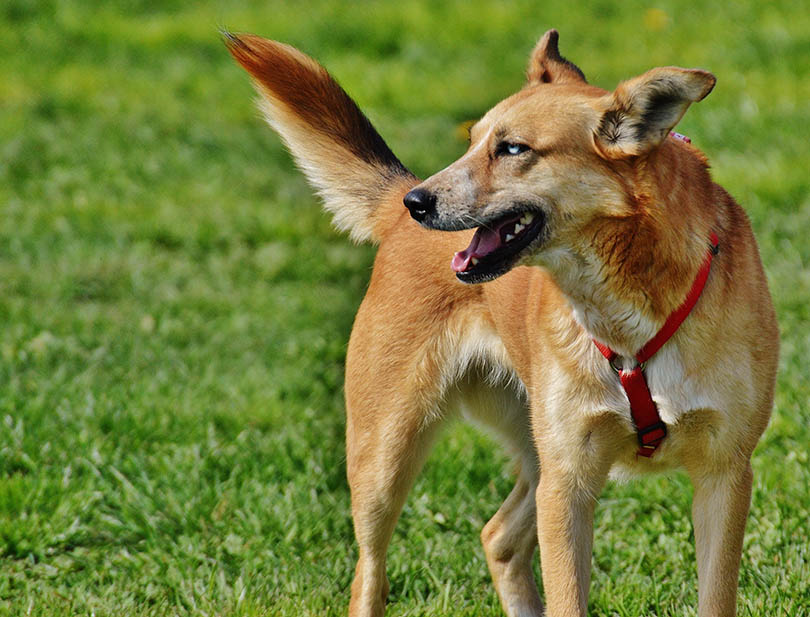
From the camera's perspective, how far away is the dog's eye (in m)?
3.12

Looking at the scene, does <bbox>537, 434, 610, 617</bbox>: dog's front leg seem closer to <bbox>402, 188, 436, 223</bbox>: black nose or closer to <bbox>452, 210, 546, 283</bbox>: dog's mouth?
<bbox>452, 210, 546, 283</bbox>: dog's mouth

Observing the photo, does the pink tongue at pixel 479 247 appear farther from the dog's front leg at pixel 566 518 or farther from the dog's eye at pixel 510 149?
the dog's front leg at pixel 566 518

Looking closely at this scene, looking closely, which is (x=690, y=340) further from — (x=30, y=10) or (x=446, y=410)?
(x=30, y=10)

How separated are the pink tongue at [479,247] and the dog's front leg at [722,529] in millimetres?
828

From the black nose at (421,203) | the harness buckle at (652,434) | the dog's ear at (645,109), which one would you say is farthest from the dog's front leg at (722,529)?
the black nose at (421,203)

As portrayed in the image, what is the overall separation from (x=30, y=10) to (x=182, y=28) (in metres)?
1.51

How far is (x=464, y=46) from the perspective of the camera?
9.99 metres

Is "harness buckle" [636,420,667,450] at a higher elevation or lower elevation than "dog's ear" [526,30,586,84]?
lower

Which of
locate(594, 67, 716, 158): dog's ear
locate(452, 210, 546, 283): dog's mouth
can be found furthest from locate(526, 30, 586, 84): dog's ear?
locate(452, 210, 546, 283): dog's mouth

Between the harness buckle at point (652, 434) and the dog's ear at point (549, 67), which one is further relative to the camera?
the dog's ear at point (549, 67)

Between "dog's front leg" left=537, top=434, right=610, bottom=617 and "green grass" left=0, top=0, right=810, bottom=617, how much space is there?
21.6 inches

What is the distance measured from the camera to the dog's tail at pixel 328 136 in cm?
385

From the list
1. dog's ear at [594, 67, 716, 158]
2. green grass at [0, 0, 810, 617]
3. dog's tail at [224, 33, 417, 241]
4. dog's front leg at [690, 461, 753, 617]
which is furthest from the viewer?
green grass at [0, 0, 810, 617]

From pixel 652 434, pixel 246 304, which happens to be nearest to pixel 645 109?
pixel 652 434
